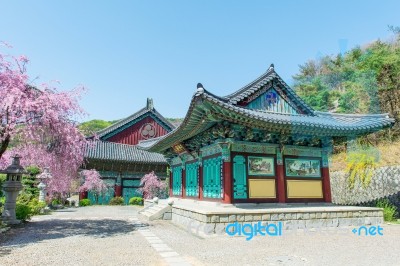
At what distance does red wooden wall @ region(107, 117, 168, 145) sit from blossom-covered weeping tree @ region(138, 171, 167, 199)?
19.1ft

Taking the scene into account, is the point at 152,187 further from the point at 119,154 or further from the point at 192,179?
the point at 192,179

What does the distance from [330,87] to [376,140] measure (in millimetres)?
36376

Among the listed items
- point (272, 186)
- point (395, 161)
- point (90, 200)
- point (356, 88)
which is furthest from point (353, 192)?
point (90, 200)

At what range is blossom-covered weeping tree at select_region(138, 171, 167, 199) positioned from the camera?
2927 cm

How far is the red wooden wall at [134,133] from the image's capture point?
110ft

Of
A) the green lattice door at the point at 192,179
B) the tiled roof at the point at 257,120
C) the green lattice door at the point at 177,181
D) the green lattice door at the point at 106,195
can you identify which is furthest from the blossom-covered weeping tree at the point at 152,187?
the tiled roof at the point at 257,120

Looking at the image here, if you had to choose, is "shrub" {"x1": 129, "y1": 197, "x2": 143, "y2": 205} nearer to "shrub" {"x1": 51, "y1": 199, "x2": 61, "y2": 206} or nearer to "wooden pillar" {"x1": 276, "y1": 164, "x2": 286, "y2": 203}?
"shrub" {"x1": 51, "y1": 199, "x2": 61, "y2": 206}

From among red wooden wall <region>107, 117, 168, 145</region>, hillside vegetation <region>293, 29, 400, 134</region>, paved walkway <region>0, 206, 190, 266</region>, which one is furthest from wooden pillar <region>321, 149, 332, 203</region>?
red wooden wall <region>107, 117, 168, 145</region>

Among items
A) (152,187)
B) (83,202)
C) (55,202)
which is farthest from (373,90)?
(55,202)

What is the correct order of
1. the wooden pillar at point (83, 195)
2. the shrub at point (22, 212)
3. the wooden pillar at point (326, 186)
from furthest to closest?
the wooden pillar at point (83, 195)
the wooden pillar at point (326, 186)
the shrub at point (22, 212)

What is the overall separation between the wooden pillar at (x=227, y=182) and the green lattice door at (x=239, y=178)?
0.95 ft

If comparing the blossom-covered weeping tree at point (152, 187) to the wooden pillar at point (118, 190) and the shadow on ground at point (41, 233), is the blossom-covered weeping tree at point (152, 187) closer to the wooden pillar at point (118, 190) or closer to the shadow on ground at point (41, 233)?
the wooden pillar at point (118, 190)

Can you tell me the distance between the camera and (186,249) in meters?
7.97

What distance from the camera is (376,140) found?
25219mm
